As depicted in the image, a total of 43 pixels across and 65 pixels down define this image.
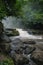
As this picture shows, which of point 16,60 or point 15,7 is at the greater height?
point 15,7

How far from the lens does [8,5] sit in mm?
10094

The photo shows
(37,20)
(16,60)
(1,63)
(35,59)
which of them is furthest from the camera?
(37,20)

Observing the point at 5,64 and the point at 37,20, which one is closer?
the point at 5,64

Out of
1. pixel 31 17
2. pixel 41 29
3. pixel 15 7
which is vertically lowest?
pixel 41 29

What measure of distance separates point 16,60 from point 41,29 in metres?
12.1

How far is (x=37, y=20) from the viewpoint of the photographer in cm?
1856

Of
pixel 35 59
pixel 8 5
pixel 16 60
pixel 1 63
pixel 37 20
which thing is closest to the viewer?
pixel 1 63

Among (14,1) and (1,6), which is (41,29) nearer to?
(14,1)

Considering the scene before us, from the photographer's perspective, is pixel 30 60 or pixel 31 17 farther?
pixel 31 17

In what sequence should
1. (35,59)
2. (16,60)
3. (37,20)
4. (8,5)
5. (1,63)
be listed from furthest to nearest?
(37,20) → (8,5) → (35,59) → (16,60) → (1,63)

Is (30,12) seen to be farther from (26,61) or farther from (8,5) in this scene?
(26,61)

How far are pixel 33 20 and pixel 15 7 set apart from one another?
8.50m

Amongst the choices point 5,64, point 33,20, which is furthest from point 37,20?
point 5,64

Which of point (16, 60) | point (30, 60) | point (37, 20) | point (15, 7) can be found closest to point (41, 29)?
point (37, 20)
